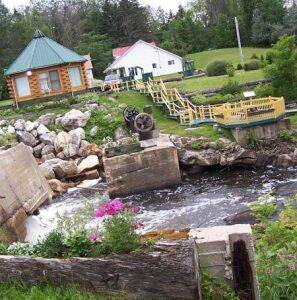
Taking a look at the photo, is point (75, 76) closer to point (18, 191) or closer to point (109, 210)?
point (18, 191)

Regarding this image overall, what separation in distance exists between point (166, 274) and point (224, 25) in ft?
229

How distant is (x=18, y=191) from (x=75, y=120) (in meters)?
11.9

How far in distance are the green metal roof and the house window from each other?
676mm

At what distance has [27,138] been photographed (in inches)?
1099

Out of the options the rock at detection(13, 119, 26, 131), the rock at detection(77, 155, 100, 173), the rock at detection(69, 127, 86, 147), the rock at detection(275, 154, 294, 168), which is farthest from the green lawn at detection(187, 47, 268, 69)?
the rock at detection(275, 154, 294, 168)

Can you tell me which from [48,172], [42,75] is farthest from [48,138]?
[42,75]

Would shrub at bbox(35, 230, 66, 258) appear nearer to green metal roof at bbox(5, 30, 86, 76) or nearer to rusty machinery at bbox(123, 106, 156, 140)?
rusty machinery at bbox(123, 106, 156, 140)

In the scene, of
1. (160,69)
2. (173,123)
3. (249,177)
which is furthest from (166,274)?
(160,69)

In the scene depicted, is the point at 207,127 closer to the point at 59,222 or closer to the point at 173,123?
the point at 173,123

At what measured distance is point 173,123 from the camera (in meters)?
28.6

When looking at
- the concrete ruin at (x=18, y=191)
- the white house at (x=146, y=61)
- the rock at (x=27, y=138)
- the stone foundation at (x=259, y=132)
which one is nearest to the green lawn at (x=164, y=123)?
the stone foundation at (x=259, y=132)

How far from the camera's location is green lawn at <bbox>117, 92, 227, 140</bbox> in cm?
2482

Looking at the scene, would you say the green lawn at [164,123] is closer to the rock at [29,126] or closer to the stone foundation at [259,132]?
the stone foundation at [259,132]

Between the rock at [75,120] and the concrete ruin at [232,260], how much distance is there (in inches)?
908
